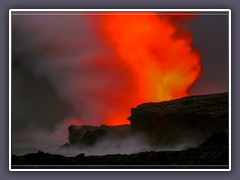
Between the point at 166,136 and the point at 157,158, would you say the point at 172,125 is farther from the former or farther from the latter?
the point at 157,158

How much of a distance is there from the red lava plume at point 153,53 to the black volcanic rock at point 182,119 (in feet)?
0.21

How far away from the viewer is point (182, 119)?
89.7 inches

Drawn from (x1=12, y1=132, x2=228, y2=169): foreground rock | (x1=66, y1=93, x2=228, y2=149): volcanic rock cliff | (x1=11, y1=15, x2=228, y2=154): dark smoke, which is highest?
(x1=11, y1=15, x2=228, y2=154): dark smoke

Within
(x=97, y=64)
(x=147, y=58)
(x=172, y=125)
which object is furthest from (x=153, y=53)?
(x=172, y=125)

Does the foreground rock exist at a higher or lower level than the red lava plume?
lower

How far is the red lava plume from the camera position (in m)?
2.29

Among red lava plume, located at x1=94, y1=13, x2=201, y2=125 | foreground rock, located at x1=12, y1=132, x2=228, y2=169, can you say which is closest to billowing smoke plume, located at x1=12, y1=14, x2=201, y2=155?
red lava plume, located at x1=94, y1=13, x2=201, y2=125

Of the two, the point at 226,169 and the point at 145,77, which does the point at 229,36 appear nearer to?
the point at 145,77

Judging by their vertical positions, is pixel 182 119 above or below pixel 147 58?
below

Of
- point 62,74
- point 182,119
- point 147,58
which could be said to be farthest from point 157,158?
point 62,74

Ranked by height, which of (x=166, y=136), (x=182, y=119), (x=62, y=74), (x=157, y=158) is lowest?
(x=157, y=158)

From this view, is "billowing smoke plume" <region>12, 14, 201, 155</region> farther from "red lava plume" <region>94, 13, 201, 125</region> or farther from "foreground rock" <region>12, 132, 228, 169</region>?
"foreground rock" <region>12, 132, 228, 169</region>

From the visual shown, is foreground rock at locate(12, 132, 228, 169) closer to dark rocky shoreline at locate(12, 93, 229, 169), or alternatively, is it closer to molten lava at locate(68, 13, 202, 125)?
dark rocky shoreline at locate(12, 93, 229, 169)

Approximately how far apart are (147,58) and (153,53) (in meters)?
0.05
